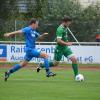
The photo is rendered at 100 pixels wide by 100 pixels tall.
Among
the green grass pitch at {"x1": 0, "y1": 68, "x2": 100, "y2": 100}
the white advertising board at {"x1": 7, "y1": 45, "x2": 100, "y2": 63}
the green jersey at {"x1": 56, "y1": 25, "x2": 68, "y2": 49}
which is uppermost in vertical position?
the green jersey at {"x1": 56, "y1": 25, "x2": 68, "y2": 49}

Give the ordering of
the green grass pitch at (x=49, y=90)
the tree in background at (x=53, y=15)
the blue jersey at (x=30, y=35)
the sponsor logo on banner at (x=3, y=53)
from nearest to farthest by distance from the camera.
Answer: the green grass pitch at (x=49, y=90) → the blue jersey at (x=30, y=35) → the sponsor logo on banner at (x=3, y=53) → the tree in background at (x=53, y=15)

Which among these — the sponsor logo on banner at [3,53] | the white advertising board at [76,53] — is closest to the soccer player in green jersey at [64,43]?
the white advertising board at [76,53]

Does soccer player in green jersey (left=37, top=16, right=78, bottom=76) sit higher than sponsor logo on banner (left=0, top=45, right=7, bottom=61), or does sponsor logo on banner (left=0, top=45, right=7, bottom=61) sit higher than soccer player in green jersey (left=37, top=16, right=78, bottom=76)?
soccer player in green jersey (left=37, top=16, right=78, bottom=76)

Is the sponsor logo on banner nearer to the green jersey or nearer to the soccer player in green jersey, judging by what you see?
the soccer player in green jersey

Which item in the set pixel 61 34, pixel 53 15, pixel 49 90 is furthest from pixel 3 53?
pixel 49 90

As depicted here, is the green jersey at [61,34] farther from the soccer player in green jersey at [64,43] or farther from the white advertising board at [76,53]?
the white advertising board at [76,53]

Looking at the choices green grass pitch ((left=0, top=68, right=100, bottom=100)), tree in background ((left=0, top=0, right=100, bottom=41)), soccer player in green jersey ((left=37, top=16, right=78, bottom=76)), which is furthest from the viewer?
tree in background ((left=0, top=0, right=100, bottom=41))

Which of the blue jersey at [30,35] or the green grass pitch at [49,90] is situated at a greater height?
the blue jersey at [30,35]

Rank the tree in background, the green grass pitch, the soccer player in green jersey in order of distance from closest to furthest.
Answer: the green grass pitch → the soccer player in green jersey → the tree in background

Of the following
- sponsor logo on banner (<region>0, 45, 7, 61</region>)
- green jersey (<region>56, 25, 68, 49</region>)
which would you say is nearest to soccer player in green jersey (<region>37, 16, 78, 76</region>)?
green jersey (<region>56, 25, 68, 49</region>)

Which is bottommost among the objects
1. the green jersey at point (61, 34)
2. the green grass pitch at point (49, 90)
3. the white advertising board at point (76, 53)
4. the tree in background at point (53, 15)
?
the white advertising board at point (76, 53)

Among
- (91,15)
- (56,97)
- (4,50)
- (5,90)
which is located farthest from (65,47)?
(91,15)

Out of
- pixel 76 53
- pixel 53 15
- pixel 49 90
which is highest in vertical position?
pixel 53 15

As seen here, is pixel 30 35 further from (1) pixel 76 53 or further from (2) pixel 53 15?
(2) pixel 53 15
